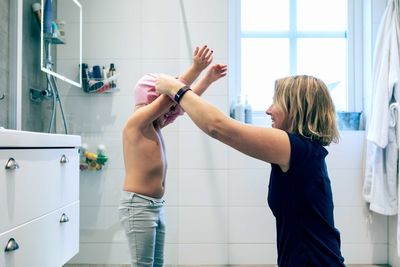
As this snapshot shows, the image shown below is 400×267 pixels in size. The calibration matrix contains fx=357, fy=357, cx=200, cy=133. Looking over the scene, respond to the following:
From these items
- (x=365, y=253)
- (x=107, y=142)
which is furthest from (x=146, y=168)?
(x=365, y=253)

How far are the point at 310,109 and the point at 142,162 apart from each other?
642 mm

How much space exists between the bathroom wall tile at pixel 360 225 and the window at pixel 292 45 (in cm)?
77

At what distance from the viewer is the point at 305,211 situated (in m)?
0.98

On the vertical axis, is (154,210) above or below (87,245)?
above

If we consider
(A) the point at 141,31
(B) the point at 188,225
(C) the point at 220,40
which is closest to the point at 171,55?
(A) the point at 141,31

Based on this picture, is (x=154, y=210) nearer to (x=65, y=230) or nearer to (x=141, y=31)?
(x=65, y=230)

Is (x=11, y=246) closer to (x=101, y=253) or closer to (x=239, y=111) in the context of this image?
(x=101, y=253)

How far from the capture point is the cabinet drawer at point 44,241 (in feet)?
3.53

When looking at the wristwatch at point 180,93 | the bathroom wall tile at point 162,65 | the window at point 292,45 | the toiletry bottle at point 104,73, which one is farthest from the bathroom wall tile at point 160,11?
the wristwatch at point 180,93

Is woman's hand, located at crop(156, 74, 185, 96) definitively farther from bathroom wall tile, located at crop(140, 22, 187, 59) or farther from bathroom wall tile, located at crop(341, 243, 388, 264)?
bathroom wall tile, located at crop(341, 243, 388, 264)

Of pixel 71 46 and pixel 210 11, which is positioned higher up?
pixel 210 11

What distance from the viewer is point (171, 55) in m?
2.20

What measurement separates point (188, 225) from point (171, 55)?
111 cm

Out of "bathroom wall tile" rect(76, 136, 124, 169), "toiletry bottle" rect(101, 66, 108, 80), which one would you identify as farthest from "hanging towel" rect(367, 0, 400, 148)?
"toiletry bottle" rect(101, 66, 108, 80)
